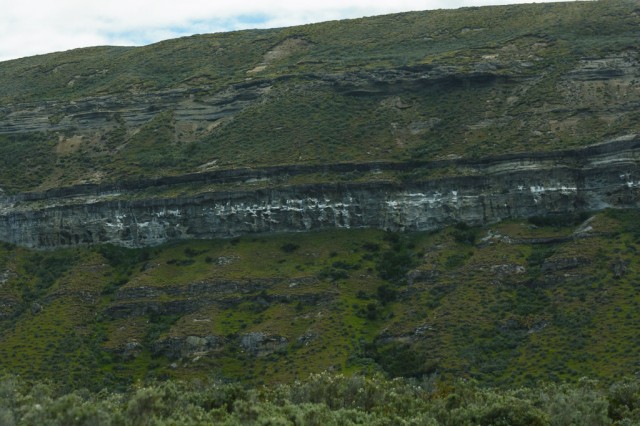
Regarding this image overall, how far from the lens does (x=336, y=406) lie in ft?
260

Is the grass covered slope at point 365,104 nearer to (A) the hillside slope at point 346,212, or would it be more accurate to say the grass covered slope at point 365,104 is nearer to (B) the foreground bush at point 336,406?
(A) the hillside slope at point 346,212

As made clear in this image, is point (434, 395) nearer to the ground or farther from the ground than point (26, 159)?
nearer to the ground

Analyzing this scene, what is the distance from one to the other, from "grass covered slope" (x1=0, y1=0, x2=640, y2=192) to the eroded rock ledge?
11.7 ft

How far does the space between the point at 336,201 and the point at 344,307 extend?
83.2 ft

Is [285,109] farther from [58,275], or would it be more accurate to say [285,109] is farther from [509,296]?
[509,296]

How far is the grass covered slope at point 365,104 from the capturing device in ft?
488

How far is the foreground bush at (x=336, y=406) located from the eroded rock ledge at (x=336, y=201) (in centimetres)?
4652

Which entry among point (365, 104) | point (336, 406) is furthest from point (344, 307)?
point (365, 104)

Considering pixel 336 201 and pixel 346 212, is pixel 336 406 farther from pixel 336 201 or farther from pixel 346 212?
pixel 336 201

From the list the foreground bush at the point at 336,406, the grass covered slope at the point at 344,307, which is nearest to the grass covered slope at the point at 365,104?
the grass covered slope at the point at 344,307

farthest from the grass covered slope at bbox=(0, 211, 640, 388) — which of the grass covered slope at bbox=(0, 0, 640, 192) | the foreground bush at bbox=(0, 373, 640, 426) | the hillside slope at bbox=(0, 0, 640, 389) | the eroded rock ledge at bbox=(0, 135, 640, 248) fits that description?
the grass covered slope at bbox=(0, 0, 640, 192)

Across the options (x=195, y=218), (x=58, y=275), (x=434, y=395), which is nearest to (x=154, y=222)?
(x=195, y=218)

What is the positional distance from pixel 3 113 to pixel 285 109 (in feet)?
176

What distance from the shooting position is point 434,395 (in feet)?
280
